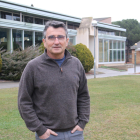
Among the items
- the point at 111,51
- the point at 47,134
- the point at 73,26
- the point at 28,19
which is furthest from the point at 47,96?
the point at 111,51

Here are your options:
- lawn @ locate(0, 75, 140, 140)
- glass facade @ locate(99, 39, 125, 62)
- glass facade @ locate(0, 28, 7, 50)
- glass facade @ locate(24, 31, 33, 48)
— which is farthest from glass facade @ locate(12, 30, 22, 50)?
glass facade @ locate(99, 39, 125, 62)

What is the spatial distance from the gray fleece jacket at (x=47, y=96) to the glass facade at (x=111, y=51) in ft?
105

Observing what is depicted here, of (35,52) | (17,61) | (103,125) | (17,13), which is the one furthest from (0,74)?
(103,125)

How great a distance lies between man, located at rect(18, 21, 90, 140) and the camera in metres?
2.28

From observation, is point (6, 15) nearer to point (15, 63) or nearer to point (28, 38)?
point (28, 38)

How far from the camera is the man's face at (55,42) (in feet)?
7.86

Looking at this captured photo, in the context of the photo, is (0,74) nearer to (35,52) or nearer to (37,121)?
(35,52)

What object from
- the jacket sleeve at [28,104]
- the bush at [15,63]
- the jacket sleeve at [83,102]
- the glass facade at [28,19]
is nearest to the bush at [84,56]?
the glass facade at [28,19]

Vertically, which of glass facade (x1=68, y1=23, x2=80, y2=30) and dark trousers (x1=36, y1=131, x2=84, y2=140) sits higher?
glass facade (x1=68, y1=23, x2=80, y2=30)

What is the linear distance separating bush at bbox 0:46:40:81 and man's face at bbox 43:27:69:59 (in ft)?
46.1

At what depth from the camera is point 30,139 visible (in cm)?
468

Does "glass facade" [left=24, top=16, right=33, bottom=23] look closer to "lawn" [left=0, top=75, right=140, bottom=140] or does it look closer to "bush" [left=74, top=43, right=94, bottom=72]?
"bush" [left=74, top=43, right=94, bottom=72]

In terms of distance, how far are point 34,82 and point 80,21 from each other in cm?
2897

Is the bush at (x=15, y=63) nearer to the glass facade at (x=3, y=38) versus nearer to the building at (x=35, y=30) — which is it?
the building at (x=35, y=30)
